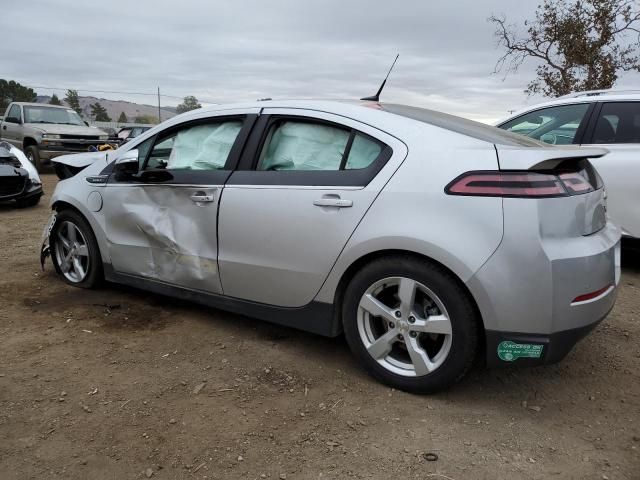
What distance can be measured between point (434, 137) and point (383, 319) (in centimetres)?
100

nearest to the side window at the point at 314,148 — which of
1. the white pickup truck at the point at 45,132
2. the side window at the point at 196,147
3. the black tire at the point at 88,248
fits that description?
the side window at the point at 196,147

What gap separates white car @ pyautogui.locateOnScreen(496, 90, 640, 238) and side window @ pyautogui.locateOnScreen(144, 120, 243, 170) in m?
3.10

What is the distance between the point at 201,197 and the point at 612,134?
379 cm

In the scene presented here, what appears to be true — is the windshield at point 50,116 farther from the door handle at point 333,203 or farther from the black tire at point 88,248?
the door handle at point 333,203

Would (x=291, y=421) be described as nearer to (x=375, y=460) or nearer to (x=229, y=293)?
(x=375, y=460)

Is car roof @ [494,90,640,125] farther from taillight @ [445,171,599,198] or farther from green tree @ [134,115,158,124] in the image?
green tree @ [134,115,158,124]

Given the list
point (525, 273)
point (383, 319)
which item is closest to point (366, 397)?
point (383, 319)

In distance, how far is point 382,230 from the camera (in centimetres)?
262

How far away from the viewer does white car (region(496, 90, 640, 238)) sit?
4613 millimetres

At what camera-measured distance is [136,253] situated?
3.77 meters

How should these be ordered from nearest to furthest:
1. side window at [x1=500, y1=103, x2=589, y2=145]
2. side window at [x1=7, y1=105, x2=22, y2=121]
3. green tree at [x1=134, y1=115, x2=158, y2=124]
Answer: side window at [x1=500, y1=103, x2=589, y2=145] < side window at [x1=7, y1=105, x2=22, y2=121] < green tree at [x1=134, y1=115, x2=158, y2=124]

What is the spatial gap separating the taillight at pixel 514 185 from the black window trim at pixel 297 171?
447mm

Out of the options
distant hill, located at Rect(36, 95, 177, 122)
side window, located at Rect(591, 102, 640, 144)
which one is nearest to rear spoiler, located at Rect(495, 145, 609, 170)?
side window, located at Rect(591, 102, 640, 144)

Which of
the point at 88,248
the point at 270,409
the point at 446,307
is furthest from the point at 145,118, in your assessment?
the point at 446,307
